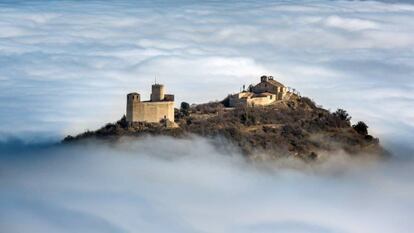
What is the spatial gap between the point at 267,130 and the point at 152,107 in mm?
10180

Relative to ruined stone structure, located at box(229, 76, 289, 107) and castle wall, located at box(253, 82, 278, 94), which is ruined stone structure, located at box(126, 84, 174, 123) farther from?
castle wall, located at box(253, 82, 278, 94)

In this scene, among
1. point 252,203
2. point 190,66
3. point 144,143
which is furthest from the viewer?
point 190,66

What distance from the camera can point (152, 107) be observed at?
114125mm

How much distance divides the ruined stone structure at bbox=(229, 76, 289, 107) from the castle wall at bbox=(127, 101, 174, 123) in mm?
8813

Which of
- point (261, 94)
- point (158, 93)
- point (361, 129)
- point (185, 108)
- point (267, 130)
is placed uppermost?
point (261, 94)

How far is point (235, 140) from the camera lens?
385 ft

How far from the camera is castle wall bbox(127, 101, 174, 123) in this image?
113 meters

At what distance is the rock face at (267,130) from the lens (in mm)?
116375

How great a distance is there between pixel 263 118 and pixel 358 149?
8.12 metres

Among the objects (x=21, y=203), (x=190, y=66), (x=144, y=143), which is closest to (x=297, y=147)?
(x=144, y=143)

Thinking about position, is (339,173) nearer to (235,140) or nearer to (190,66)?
(235,140)

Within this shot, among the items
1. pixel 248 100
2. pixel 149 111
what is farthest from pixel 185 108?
pixel 149 111

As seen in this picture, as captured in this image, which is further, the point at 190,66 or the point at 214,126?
the point at 190,66

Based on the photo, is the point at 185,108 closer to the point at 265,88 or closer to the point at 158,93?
the point at 265,88
